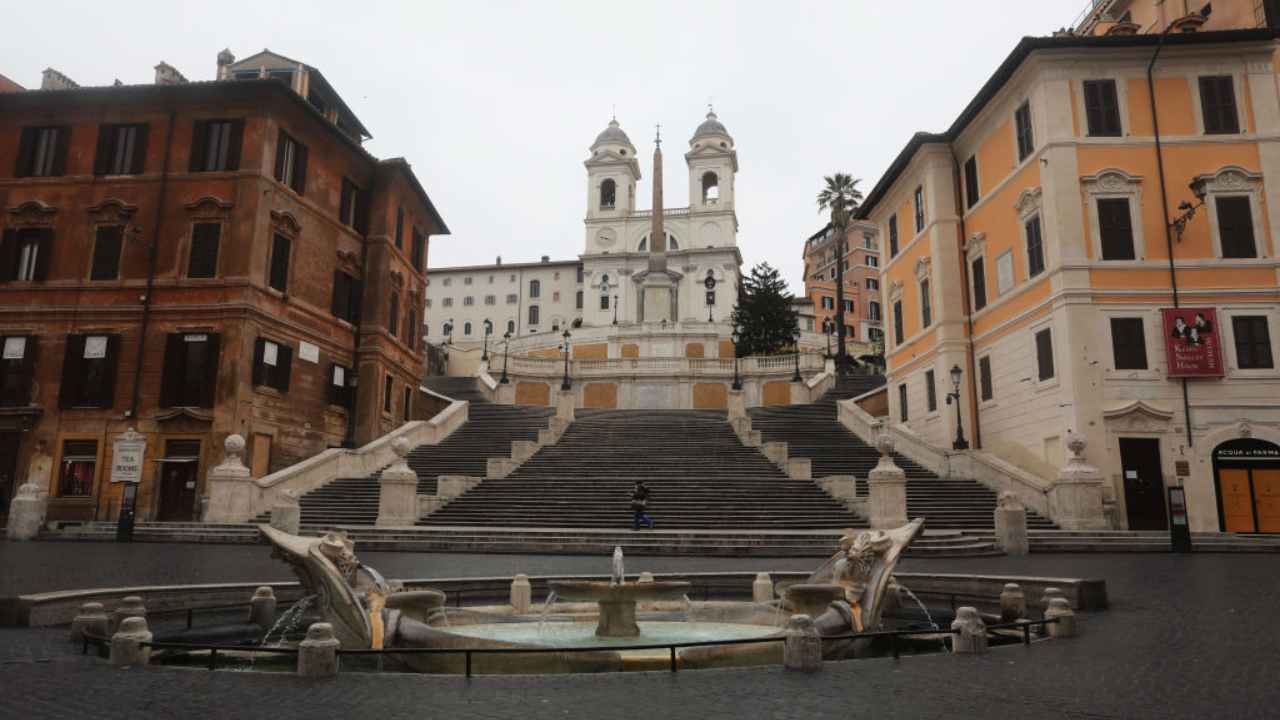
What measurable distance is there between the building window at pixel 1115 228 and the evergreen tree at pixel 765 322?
3857 cm

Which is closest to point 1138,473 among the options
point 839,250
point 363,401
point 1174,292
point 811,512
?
point 1174,292

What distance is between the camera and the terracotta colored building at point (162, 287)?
1084 inches

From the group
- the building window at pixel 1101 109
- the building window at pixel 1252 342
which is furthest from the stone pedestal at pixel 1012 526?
the building window at pixel 1101 109

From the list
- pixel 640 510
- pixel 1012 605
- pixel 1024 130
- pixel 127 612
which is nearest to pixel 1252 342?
pixel 1024 130

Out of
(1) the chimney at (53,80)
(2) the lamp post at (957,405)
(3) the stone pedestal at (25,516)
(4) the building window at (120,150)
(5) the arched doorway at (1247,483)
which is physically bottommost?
(3) the stone pedestal at (25,516)

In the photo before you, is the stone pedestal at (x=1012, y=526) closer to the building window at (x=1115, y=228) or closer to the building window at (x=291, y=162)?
the building window at (x=1115, y=228)

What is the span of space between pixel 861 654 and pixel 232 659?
633cm

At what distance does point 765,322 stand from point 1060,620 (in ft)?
191

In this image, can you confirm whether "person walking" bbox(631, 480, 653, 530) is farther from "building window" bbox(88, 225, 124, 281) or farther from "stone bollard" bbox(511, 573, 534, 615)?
"building window" bbox(88, 225, 124, 281)

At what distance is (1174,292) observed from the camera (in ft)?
82.8

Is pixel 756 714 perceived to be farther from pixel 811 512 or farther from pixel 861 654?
pixel 811 512

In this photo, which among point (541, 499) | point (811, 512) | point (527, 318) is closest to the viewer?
point (811, 512)

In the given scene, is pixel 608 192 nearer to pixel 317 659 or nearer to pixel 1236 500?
pixel 1236 500

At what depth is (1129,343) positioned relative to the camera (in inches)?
989
